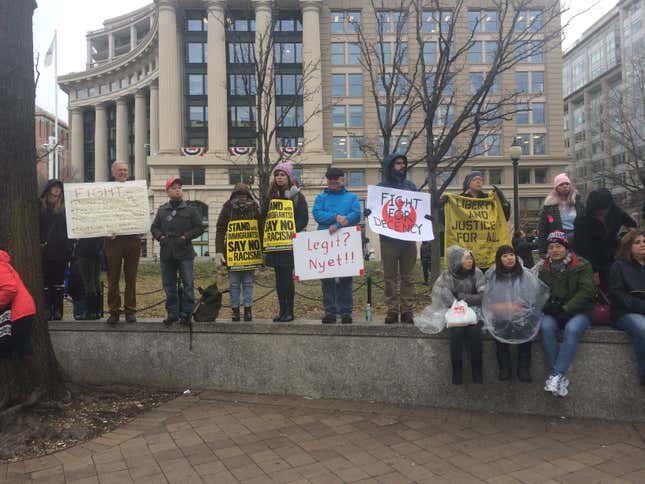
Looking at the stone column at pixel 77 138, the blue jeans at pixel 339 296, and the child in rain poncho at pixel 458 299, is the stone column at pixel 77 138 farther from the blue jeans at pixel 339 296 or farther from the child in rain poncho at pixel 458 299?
the child in rain poncho at pixel 458 299

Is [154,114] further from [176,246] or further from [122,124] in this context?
[176,246]

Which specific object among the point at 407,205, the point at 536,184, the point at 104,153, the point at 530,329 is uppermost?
the point at 104,153

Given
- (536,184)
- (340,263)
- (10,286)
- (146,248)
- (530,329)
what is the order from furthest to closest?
(536,184)
(146,248)
(340,263)
(530,329)
(10,286)

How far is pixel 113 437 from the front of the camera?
15.0 feet

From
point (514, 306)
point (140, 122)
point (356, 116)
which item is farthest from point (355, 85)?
point (514, 306)

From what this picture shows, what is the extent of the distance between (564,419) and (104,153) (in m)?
87.8

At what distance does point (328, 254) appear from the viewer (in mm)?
5883

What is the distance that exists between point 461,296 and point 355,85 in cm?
5230

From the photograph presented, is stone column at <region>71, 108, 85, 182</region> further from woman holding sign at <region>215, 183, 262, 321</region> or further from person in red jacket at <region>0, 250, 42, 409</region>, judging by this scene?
person in red jacket at <region>0, 250, 42, 409</region>

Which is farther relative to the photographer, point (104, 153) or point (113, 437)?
point (104, 153)

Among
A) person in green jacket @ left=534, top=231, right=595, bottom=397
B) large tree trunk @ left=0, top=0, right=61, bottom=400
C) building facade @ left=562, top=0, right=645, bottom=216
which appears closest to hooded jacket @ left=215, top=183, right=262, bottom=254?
large tree trunk @ left=0, top=0, right=61, bottom=400

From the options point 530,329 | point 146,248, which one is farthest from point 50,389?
point 146,248

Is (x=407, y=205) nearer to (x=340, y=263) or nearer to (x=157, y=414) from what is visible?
(x=340, y=263)

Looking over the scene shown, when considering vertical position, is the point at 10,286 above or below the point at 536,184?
below
